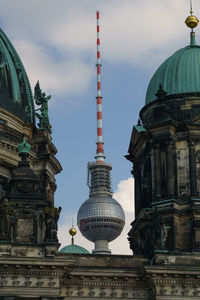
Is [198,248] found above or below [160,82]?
below

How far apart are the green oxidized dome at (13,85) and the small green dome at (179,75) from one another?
9860mm

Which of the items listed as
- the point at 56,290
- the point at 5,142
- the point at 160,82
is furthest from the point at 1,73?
the point at 56,290

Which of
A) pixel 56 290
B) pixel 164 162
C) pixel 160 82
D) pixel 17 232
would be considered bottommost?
pixel 56 290

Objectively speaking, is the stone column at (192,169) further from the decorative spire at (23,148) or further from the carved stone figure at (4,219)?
the carved stone figure at (4,219)

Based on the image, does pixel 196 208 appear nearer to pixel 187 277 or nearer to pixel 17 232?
pixel 187 277

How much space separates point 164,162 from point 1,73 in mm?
14713

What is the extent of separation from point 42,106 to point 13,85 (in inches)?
96.9

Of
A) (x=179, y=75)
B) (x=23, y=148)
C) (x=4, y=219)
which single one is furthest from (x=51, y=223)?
(x=179, y=75)

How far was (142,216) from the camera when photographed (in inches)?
1828

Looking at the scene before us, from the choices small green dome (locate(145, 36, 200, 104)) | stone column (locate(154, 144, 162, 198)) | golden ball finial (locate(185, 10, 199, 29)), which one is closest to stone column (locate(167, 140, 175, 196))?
stone column (locate(154, 144, 162, 198))

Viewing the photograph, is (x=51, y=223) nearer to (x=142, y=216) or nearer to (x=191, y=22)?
(x=142, y=216)

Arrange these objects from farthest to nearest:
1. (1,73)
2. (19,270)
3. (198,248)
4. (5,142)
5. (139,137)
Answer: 1. (1,73)
2. (5,142)
3. (139,137)
4. (198,248)
5. (19,270)

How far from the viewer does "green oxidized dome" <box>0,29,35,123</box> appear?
5497 cm

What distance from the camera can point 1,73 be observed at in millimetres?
55625
